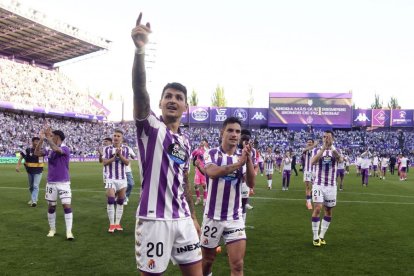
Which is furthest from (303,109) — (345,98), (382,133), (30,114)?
(30,114)

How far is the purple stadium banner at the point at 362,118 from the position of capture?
66062 millimetres

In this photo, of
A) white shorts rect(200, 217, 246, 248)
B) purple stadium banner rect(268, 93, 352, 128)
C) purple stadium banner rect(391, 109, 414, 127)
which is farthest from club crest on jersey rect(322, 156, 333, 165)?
purple stadium banner rect(391, 109, 414, 127)

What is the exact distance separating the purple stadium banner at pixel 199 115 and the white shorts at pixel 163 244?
65.8 m

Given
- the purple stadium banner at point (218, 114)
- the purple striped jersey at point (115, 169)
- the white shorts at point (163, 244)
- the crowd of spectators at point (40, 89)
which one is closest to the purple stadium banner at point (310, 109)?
the purple stadium banner at point (218, 114)

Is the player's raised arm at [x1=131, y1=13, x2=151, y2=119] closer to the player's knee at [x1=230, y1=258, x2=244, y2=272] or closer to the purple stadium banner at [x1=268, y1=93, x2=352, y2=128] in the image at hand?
the player's knee at [x1=230, y1=258, x2=244, y2=272]

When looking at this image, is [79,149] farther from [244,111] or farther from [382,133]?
[382,133]

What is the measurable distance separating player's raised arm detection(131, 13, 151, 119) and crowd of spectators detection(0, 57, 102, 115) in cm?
5523

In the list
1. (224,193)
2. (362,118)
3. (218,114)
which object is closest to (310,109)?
(362,118)

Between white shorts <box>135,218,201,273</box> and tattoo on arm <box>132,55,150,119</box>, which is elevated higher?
tattoo on arm <box>132,55,150,119</box>

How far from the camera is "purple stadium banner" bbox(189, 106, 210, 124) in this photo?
69.6 meters

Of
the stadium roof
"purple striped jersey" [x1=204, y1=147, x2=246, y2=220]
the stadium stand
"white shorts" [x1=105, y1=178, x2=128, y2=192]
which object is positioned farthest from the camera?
the stadium stand

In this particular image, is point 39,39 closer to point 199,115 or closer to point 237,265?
point 199,115

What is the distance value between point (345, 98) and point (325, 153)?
191ft

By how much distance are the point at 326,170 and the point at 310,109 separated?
57645 mm
